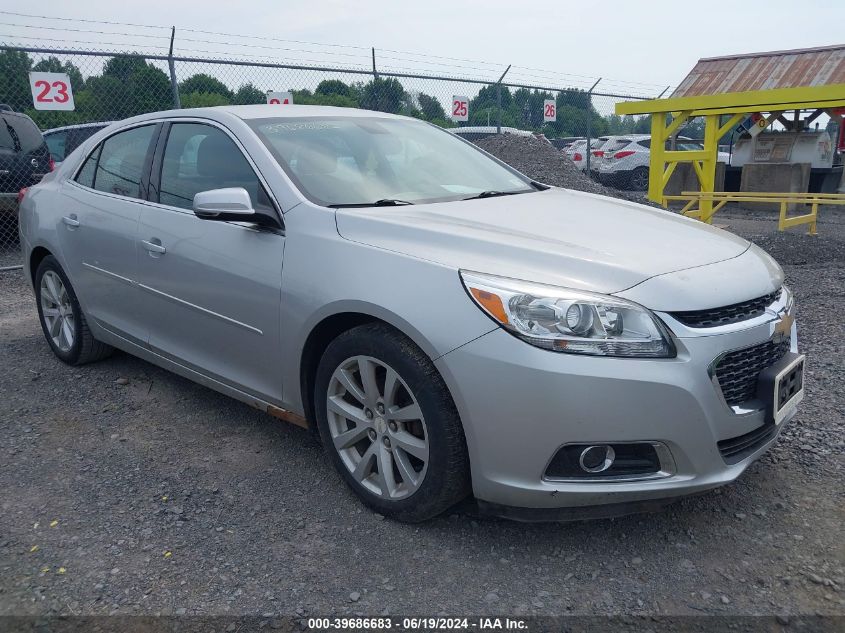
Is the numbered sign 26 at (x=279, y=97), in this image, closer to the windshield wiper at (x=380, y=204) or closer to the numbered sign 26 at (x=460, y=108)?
the numbered sign 26 at (x=460, y=108)

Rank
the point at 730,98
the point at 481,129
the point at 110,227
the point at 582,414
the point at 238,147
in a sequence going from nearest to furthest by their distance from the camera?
the point at 582,414, the point at 238,147, the point at 110,227, the point at 730,98, the point at 481,129

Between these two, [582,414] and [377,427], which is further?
[377,427]

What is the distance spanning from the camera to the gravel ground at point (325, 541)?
242 centimetres

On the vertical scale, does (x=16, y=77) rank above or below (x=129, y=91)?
above

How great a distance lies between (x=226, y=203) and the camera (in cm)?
306

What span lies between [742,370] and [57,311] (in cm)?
421

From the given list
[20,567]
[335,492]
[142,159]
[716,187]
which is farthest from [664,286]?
[716,187]

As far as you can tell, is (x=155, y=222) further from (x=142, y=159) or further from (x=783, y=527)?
(x=783, y=527)

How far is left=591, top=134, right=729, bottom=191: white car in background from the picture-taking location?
1919cm

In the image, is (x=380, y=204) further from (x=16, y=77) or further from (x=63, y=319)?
(x=16, y=77)

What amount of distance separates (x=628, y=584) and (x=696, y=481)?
16.6 inches

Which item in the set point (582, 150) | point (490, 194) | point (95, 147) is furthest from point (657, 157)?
point (95, 147)

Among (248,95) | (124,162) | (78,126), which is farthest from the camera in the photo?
(78,126)

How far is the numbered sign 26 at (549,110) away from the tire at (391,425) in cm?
1403
